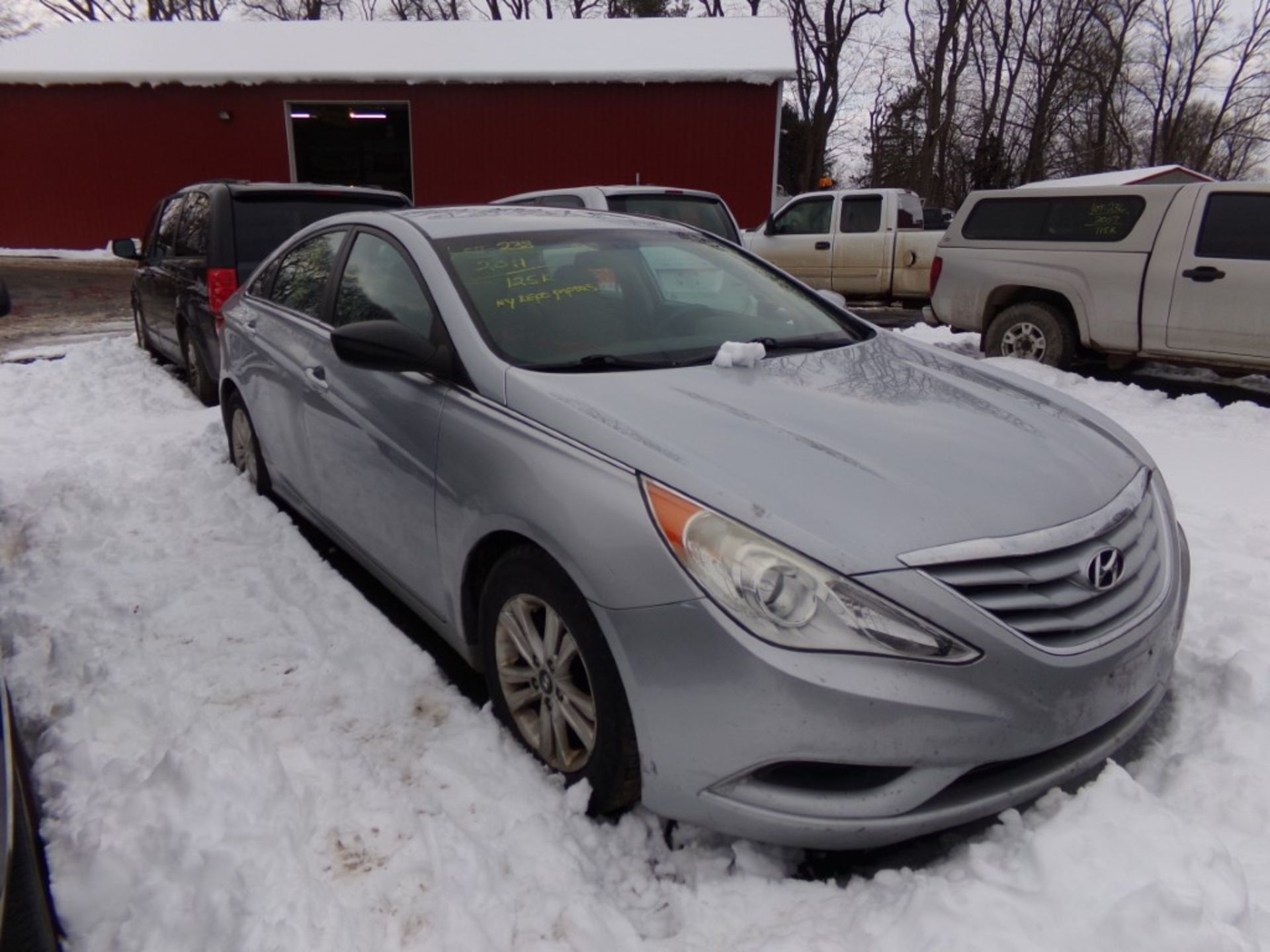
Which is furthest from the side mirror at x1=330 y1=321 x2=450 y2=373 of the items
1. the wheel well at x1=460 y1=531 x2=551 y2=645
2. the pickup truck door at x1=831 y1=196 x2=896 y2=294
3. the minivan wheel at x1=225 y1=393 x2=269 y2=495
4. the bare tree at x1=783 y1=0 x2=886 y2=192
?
the bare tree at x1=783 y1=0 x2=886 y2=192

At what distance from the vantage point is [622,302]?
3.26 meters

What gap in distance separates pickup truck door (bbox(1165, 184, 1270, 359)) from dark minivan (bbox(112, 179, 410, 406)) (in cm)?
616

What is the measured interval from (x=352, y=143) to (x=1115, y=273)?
58.0 ft

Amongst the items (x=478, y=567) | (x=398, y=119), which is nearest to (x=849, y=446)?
(x=478, y=567)

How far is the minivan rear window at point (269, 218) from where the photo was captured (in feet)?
21.2

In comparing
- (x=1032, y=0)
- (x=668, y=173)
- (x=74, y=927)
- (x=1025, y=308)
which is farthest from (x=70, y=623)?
(x=1032, y=0)

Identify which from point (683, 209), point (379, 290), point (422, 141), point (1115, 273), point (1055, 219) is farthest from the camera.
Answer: point (422, 141)

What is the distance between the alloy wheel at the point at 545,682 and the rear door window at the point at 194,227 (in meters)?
5.23

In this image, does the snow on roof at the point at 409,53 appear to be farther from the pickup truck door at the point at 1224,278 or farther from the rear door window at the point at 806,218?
the pickup truck door at the point at 1224,278

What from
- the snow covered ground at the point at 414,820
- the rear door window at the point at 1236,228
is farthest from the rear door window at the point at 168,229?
the rear door window at the point at 1236,228

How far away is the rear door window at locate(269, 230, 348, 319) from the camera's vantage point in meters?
3.93

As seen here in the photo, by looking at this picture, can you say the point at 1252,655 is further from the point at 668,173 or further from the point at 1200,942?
the point at 668,173

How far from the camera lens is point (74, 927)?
2.04 m

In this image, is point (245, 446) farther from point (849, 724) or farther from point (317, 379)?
point (849, 724)
